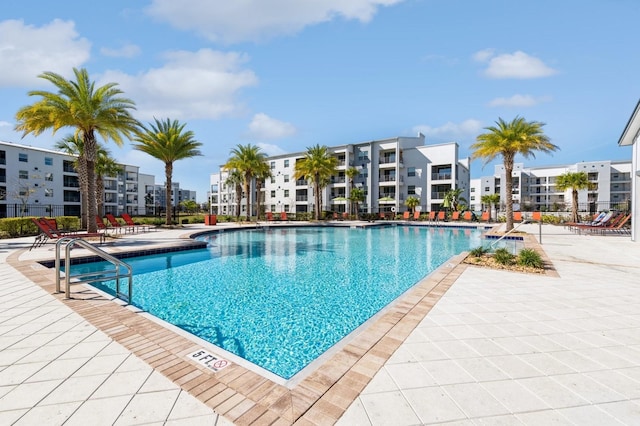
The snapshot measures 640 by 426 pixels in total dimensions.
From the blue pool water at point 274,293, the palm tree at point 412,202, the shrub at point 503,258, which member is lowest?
the blue pool water at point 274,293

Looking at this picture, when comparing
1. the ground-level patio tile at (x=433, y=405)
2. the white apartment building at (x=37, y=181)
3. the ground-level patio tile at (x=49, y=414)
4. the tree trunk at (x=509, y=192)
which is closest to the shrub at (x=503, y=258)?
the ground-level patio tile at (x=433, y=405)

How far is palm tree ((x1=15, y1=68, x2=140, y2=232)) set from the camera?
45.2 feet

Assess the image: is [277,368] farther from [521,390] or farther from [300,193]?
[300,193]

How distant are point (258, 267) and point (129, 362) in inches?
272

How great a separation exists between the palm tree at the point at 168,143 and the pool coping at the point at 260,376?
21467 mm

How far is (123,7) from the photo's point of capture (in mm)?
9461

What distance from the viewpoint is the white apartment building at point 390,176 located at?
126ft

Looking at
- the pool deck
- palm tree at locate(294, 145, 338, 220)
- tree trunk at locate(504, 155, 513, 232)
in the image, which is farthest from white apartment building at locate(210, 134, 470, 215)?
the pool deck

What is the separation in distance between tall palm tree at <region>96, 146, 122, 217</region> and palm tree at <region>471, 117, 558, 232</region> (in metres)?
33.5

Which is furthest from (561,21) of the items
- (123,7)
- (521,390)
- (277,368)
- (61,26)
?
(61,26)

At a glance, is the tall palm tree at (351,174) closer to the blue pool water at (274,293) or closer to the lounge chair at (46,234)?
the blue pool water at (274,293)

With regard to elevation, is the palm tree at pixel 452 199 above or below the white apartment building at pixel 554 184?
below

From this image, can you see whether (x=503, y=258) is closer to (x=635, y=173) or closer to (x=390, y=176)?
(x=635, y=173)

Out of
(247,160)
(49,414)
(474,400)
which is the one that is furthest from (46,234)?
(247,160)
